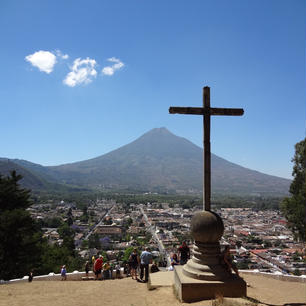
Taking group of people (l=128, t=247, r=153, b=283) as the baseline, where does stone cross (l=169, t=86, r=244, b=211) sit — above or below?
above

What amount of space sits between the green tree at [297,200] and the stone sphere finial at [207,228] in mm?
7025

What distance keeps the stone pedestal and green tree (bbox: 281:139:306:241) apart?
7.08 metres

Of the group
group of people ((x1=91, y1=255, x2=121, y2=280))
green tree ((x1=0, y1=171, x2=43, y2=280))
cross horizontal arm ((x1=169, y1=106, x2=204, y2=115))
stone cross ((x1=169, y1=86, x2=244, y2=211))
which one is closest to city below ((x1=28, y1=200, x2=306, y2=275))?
group of people ((x1=91, y1=255, x2=121, y2=280))

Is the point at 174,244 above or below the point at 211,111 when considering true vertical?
below

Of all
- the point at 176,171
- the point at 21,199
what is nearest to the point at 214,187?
the point at 176,171

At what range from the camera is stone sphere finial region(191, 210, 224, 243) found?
507 centimetres

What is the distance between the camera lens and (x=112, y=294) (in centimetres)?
552

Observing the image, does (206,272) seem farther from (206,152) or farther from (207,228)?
(206,152)

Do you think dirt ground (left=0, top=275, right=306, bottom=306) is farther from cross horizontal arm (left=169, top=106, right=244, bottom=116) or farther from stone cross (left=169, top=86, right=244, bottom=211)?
cross horizontal arm (left=169, top=106, right=244, bottom=116)

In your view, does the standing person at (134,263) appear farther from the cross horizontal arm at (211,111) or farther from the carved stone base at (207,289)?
the cross horizontal arm at (211,111)

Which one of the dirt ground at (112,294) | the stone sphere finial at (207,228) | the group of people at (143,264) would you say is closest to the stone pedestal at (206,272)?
the stone sphere finial at (207,228)

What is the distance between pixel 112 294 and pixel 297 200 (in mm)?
8458

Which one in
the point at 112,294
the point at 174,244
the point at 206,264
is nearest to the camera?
the point at 206,264

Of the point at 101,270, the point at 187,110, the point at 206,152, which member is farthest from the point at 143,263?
the point at 187,110
